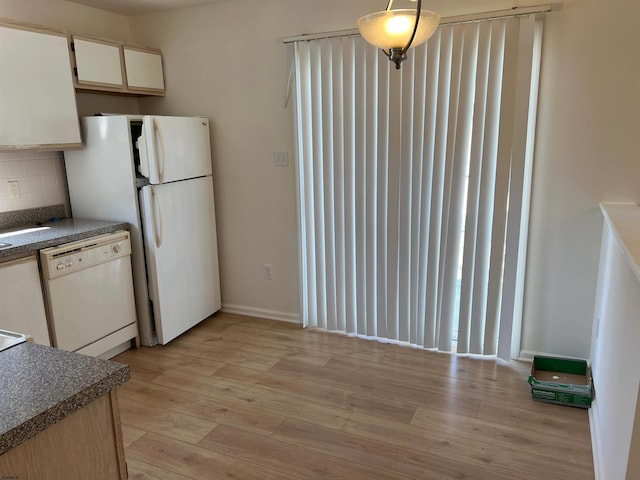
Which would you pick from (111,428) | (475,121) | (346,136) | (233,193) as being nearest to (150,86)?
(233,193)

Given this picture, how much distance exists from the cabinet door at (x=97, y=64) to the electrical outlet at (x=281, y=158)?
124 cm

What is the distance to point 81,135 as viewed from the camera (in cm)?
317

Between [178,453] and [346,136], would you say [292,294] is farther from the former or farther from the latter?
[178,453]

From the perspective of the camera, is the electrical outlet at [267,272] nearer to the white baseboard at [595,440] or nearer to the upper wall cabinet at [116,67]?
the upper wall cabinet at [116,67]

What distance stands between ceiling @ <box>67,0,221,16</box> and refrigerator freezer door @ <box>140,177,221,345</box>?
4.31ft

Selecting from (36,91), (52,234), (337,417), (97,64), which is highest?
(97,64)

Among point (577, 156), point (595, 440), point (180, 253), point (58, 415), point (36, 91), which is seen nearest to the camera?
point (58, 415)

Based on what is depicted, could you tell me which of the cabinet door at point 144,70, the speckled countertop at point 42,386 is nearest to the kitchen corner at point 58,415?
the speckled countertop at point 42,386

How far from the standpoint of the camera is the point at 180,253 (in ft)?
11.3

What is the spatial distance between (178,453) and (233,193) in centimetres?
207

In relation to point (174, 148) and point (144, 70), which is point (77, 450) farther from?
point (144, 70)

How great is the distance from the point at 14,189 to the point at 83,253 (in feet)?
2.48

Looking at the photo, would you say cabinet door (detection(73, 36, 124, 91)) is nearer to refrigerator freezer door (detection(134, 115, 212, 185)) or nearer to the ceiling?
the ceiling

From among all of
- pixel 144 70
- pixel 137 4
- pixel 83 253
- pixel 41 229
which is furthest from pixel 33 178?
pixel 137 4
